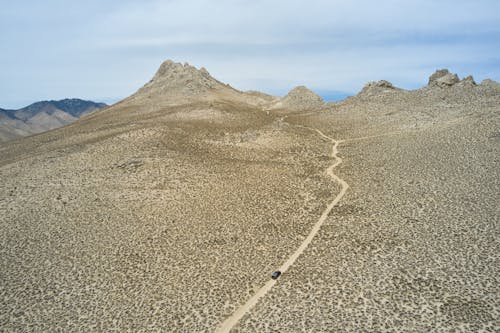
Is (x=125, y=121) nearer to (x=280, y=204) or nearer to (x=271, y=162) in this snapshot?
(x=271, y=162)

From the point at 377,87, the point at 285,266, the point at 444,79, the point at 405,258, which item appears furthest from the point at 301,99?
the point at 285,266

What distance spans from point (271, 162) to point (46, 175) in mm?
22538

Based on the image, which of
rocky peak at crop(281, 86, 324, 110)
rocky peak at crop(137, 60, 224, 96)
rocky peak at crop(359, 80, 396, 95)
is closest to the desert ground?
rocky peak at crop(359, 80, 396, 95)

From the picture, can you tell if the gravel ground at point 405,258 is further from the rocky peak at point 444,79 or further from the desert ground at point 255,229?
the rocky peak at point 444,79

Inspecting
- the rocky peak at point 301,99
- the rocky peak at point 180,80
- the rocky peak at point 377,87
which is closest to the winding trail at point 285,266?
the rocky peak at point 377,87

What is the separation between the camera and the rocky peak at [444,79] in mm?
58688

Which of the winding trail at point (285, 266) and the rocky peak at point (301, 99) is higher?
the rocky peak at point (301, 99)

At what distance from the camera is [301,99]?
76.2 meters

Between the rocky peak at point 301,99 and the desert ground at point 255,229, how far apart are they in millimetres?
26093

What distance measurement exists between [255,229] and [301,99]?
5590cm

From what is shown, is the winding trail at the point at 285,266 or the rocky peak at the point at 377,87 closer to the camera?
the winding trail at the point at 285,266

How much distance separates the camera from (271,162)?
3850cm

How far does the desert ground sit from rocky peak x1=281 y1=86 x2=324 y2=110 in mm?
26093

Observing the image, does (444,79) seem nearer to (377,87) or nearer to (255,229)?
(377,87)
